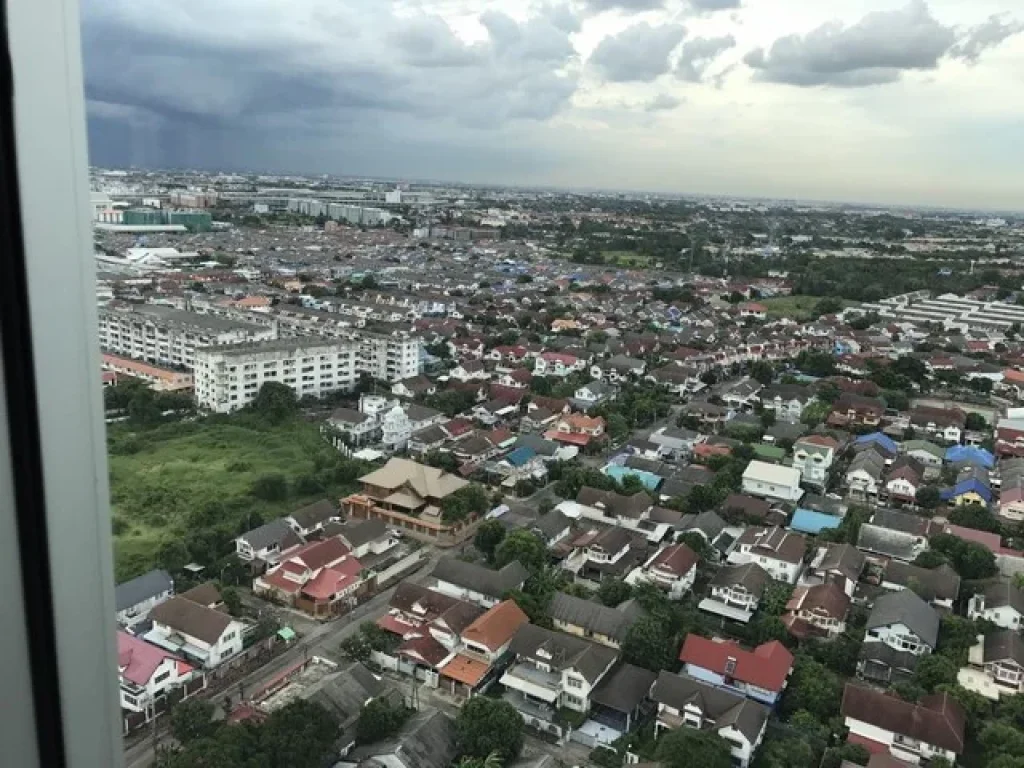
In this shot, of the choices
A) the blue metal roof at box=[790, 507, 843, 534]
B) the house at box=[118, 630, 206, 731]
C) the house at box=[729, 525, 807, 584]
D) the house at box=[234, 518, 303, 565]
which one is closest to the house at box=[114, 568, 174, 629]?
the house at box=[118, 630, 206, 731]

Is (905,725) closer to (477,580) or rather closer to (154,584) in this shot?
(477,580)

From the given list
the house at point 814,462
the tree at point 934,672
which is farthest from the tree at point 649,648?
the house at point 814,462

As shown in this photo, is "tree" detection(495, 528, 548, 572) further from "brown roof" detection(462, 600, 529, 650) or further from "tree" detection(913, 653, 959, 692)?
"tree" detection(913, 653, 959, 692)

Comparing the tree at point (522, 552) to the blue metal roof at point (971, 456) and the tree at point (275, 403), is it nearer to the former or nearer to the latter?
the tree at point (275, 403)

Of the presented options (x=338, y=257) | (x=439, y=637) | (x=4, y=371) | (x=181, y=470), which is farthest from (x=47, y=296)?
(x=338, y=257)

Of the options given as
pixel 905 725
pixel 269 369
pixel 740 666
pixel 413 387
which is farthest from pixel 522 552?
pixel 269 369
